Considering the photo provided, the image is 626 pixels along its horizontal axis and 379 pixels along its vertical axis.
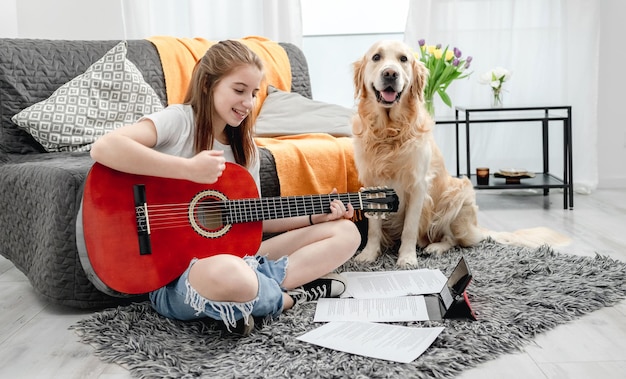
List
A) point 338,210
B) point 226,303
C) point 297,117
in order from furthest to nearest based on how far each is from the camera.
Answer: point 297,117, point 338,210, point 226,303

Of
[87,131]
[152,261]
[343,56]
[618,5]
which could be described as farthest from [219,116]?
[618,5]

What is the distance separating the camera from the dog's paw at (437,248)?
2612 mm

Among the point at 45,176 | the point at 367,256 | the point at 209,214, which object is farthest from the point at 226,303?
the point at 367,256

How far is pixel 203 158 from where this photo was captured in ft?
5.57

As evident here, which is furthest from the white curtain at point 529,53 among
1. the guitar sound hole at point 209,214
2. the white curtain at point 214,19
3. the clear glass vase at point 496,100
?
the guitar sound hole at point 209,214

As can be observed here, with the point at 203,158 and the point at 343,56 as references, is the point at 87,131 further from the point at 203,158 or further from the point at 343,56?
the point at 343,56

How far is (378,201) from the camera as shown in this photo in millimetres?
1999

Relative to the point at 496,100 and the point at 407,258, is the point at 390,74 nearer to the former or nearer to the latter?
the point at 407,258

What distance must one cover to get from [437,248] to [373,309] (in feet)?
2.78

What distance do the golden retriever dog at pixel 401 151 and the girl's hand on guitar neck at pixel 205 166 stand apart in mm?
903

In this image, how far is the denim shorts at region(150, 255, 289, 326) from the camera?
1.68 metres

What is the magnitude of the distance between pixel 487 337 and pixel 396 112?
3.53 feet

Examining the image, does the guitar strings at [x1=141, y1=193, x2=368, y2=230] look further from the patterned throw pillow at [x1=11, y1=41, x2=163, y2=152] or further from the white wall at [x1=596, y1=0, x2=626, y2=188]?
the white wall at [x1=596, y1=0, x2=626, y2=188]

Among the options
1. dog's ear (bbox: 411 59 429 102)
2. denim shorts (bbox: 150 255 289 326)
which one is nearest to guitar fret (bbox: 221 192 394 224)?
denim shorts (bbox: 150 255 289 326)
